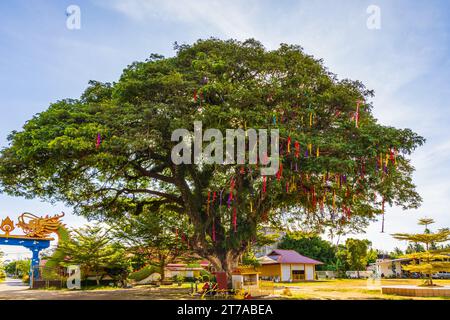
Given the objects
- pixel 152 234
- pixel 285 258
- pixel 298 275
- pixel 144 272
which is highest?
pixel 152 234

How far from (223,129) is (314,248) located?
34.3 m

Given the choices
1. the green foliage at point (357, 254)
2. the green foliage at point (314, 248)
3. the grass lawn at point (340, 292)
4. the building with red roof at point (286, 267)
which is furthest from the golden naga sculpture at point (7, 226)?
the green foliage at point (357, 254)

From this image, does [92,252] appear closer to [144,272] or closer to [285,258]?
[144,272]

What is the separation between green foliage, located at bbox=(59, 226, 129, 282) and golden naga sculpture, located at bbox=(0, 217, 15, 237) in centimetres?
306

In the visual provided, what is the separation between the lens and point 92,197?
66.7 ft

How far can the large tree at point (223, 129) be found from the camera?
47.1 ft

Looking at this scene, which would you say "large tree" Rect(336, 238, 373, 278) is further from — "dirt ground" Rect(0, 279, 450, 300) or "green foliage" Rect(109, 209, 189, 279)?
"green foliage" Rect(109, 209, 189, 279)

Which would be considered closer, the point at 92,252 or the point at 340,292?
the point at 340,292

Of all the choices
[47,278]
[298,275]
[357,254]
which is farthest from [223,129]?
[357,254]

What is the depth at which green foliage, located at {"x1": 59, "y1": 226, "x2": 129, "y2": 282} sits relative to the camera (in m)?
25.3

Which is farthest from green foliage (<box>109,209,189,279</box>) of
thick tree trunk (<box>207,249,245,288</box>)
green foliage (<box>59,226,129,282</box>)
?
thick tree trunk (<box>207,249,245,288</box>)

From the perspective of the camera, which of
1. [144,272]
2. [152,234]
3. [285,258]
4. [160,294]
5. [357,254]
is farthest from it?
[357,254]

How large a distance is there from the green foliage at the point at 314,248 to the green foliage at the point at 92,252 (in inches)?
905

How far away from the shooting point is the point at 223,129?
14.3 m
